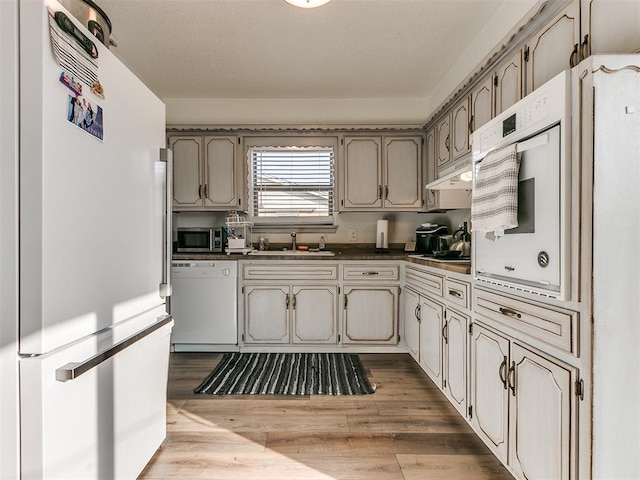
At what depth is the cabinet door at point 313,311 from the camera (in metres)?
3.23

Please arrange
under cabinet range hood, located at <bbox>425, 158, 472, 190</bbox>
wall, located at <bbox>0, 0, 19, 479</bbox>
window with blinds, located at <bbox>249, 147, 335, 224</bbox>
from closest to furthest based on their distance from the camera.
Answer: wall, located at <bbox>0, 0, 19, 479</bbox> → under cabinet range hood, located at <bbox>425, 158, 472, 190</bbox> → window with blinds, located at <bbox>249, 147, 335, 224</bbox>

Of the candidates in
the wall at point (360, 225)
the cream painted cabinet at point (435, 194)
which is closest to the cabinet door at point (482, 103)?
the cream painted cabinet at point (435, 194)

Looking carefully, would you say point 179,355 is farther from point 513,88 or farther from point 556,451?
A: point 513,88

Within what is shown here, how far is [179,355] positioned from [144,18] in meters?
2.59

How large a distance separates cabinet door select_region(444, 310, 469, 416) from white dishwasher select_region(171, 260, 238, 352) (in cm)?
185

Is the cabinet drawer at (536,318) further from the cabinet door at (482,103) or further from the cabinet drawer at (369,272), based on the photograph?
the cabinet drawer at (369,272)

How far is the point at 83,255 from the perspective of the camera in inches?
42.6

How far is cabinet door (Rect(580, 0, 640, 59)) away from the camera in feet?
3.87

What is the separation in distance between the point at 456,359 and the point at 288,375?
1.29 metres

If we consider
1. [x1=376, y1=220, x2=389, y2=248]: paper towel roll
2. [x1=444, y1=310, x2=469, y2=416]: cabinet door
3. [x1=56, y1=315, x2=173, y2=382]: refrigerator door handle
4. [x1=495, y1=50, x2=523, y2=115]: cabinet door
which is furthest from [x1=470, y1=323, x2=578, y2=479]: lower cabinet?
[x1=376, y1=220, x2=389, y2=248]: paper towel roll

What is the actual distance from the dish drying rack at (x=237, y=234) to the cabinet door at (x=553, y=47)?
250 centimetres

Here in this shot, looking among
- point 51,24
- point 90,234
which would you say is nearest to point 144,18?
point 51,24

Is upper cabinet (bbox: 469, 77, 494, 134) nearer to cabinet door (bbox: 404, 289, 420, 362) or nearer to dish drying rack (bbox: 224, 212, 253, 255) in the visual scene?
cabinet door (bbox: 404, 289, 420, 362)

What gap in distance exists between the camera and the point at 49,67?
933mm
